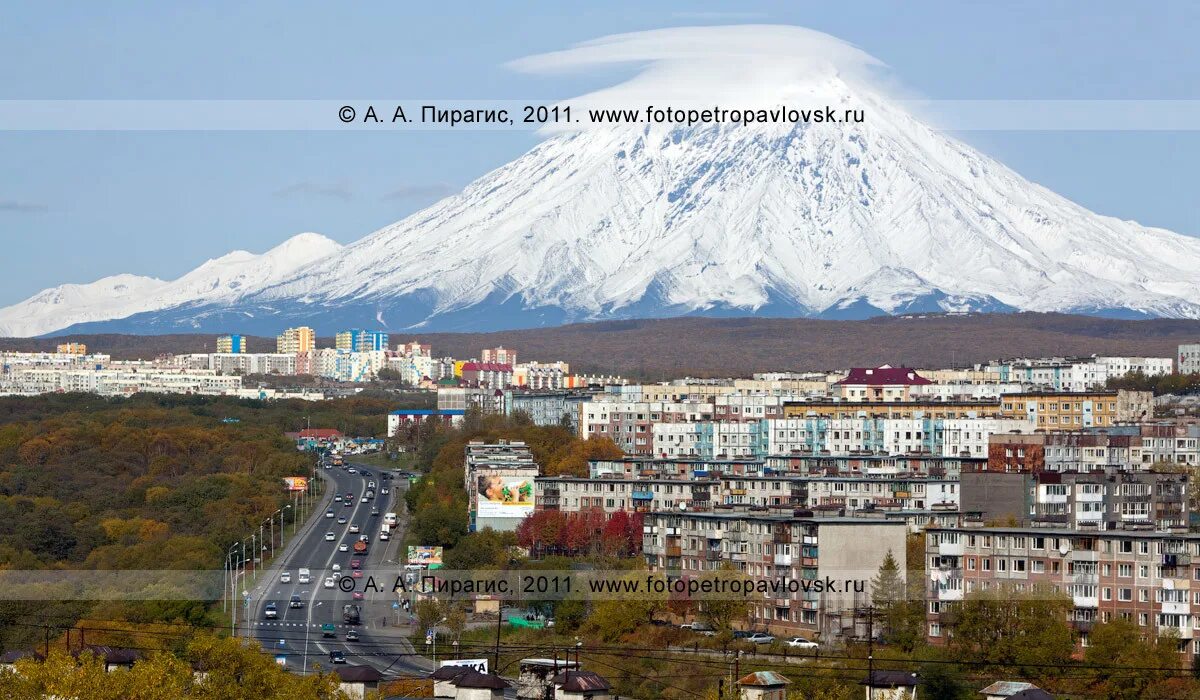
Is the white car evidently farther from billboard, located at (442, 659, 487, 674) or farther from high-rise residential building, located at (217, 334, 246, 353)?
high-rise residential building, located at (217, 334, 246, 353)

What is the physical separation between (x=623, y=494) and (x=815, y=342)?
111 metres

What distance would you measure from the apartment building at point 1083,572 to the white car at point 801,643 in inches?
65.5

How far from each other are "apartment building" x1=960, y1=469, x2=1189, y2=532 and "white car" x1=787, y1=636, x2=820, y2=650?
27.1ft

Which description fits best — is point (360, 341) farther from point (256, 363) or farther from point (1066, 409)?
point (1066, 409)

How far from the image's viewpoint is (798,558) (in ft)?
116

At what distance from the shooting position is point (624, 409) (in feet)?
226

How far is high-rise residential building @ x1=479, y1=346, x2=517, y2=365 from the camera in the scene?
515 feet

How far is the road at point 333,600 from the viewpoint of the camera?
110ft

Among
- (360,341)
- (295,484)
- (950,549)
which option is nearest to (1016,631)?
(950,549)

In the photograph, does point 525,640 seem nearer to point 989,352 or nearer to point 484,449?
point 484,449

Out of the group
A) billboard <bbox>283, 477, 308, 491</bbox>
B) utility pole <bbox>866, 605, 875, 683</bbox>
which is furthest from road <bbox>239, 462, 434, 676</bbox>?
utility pole <bbox>866, 605, 875, 683</bbox>

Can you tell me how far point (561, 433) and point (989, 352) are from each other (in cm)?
7697

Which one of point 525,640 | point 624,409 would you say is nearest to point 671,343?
point 624,409


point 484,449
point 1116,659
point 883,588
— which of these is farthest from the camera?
point 484,449
